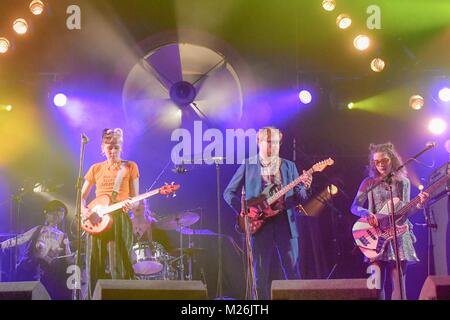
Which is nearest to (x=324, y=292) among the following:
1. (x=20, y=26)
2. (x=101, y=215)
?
(x=101, y=215)

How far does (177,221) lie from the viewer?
7570mm

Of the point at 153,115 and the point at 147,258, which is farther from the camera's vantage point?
the point at 153,115

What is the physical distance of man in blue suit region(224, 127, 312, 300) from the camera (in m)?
6.89

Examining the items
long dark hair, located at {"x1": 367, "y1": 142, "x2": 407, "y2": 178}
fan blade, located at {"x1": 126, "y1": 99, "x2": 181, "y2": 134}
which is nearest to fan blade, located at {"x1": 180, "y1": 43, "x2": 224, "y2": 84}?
fan blade, located at {"x1": 126, "y1": 99, "x2": 181, "y2": 134}

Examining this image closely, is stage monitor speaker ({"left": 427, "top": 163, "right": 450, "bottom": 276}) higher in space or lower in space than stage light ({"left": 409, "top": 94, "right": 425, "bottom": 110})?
lower

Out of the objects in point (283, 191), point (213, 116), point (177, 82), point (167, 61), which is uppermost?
point (167, 61)

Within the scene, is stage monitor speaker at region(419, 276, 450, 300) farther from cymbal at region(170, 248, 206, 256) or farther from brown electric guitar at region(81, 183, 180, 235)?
cymbal at region(170, 248, 206, 256)

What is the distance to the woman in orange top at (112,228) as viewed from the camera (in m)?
6.70

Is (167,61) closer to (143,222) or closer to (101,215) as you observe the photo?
(143,222)

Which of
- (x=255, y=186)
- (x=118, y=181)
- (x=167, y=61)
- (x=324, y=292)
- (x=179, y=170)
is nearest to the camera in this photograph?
(x=324, y=292)

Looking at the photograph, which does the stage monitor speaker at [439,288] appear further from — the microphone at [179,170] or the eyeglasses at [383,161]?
the microphone at [179,170]

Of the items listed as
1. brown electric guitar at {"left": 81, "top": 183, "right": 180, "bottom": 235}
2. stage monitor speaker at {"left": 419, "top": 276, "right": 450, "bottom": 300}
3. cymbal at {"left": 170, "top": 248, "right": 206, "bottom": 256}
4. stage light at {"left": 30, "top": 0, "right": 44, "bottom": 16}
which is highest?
stage light at {"left": 30, "top": 0, "right": 44, "bottom": 16}

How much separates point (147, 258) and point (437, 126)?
4117mm

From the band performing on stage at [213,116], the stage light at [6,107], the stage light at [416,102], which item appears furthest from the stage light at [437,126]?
the stage light at [6,107]
